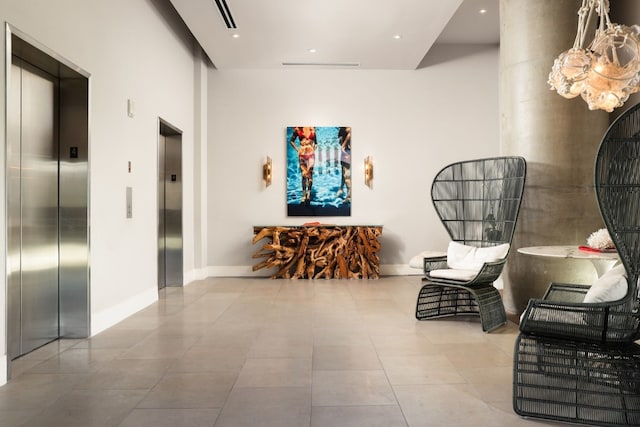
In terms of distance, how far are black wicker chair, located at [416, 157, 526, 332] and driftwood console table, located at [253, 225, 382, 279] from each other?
6.61ft

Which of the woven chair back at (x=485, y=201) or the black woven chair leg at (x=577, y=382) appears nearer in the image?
the black woven chair leg at (x=577, y=382)

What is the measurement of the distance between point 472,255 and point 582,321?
223 centimetres

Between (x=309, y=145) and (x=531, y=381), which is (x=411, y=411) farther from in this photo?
(x=309, y=145)

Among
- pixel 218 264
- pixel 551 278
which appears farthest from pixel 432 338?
pixel 218 264

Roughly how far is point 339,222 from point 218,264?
2.04 m

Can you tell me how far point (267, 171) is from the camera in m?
7.53

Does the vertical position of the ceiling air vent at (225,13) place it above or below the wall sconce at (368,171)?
above

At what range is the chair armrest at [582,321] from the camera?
2.26 m

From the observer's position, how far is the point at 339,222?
24.9 ft

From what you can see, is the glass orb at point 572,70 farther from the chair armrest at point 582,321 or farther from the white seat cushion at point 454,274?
the chair armrest at point 582,321

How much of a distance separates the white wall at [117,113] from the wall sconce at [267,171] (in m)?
1.84

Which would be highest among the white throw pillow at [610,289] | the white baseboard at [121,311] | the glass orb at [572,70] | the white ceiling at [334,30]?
the white ceiling at [334,30]

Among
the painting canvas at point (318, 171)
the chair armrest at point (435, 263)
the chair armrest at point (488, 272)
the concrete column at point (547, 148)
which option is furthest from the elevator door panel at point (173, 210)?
the concrete column at point (547, 148)

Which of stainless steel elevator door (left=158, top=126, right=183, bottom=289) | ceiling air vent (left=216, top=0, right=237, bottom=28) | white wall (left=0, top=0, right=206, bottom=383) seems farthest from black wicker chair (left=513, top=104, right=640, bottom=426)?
stainless steel elevator door (left=158, top=126, right=183, bottom=289)
